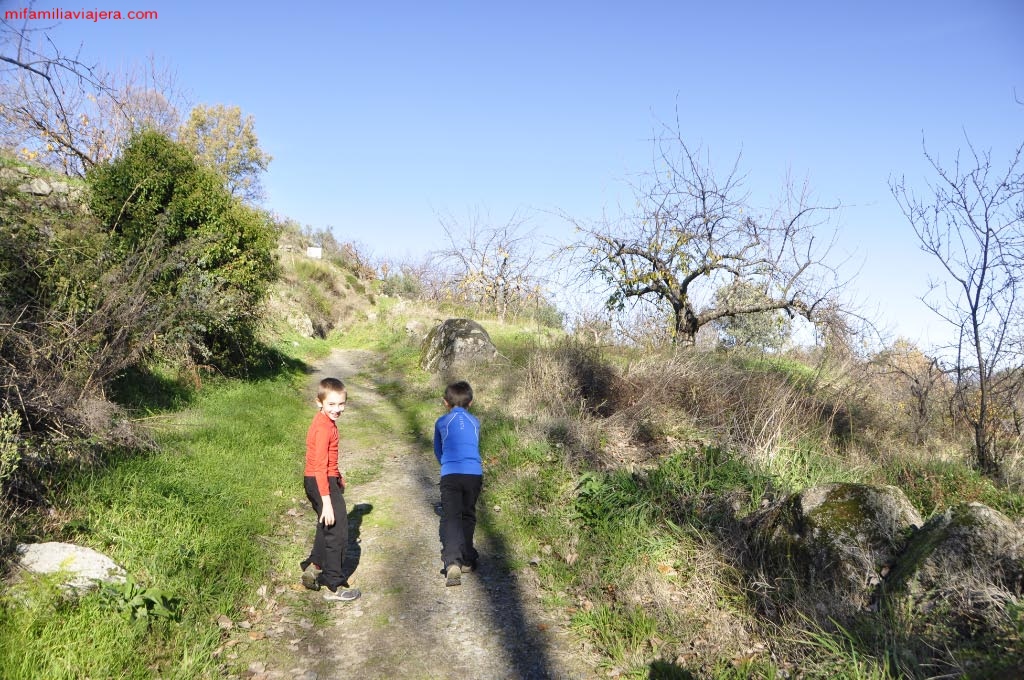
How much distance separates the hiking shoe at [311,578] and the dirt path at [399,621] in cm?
7

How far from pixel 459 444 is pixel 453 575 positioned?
3.65 ft

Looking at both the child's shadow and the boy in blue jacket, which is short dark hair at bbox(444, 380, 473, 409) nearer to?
the boy in blue jacket

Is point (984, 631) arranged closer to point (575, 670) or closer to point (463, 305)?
point (575, 670)

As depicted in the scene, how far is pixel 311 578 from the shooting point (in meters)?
Result: 4.91

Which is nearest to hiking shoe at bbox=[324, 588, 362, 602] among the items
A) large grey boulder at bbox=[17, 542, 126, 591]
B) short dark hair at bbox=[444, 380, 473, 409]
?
large grey boulder at bbox=[17, 542, 126, 591]

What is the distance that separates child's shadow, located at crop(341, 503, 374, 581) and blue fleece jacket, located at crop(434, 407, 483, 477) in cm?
119

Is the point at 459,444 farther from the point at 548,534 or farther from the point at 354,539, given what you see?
the point at 354,539

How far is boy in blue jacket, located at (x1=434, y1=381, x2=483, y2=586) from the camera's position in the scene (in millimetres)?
5234

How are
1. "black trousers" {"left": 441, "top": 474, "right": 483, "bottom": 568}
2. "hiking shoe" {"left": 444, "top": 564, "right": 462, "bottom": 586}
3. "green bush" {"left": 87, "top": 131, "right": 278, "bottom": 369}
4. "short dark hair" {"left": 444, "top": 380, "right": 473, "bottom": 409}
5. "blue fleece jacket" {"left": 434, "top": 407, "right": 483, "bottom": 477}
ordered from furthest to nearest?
1. "green bush" {"left": 87, "top": 131, "right": 278, "bottom": 369}
2. "short dark hair" {"left": 444, "top": 380, "right": 473, "bottom": 409}
3. "blue fleece jacket" {"left": 434, "top": 407, "right": 483, "bottom": 477}
4. "black trousers" {"left": 441, "top": 474, "right": 483, "bottom": 568}
5. "hiking shoe" {"left": 444, "top": 564, "right": 462, "bottom": 586}

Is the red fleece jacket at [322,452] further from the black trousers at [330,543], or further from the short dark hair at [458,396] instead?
the short dark hair at [458,396]

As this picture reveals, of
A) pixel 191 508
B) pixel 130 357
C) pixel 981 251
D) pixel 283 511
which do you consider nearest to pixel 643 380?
pixel 981 251

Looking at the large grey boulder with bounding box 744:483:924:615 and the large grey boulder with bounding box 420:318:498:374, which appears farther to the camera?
the large grey boulder with bounding box 420:318:498:374

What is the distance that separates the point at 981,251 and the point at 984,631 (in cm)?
536

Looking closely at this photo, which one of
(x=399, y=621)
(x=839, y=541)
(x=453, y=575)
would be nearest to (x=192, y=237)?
(x=453, y=575)
